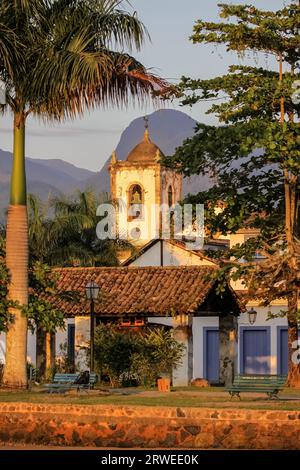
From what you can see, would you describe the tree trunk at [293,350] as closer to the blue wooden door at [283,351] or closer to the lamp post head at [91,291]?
the lamp post head at [91,291]

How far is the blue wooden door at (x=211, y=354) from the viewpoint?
173 ft

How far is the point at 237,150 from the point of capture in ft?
130

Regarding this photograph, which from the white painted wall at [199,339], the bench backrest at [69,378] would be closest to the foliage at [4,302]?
the bench backrest at [69,378]

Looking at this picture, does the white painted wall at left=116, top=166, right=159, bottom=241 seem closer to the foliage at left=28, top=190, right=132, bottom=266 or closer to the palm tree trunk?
the foliage at left=28, top=190, right=132, bottom=266

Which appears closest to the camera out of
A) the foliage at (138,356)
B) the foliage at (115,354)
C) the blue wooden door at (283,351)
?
the foliage at (138,356)

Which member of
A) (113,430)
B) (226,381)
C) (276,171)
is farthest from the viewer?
(226,381)

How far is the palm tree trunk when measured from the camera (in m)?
35.7

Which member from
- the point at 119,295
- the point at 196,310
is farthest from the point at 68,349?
the point at 196,310

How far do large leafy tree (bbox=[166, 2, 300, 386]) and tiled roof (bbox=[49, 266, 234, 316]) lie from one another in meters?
3.69

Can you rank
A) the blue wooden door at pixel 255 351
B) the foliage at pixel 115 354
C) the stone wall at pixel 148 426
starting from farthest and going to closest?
the blue wooden door at pixel 255 351, the foliage at pixel 115 354, the stone wall at pixel 148 426

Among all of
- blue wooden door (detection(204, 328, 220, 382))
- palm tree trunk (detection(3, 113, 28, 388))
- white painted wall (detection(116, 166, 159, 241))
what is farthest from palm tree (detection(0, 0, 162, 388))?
white painted wall (detection(116, 166, 159, 241))

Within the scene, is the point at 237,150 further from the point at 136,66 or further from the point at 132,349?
the point at 132,349

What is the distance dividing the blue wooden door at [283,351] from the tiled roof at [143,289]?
7.62 metres

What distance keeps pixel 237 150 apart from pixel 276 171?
2.99m
